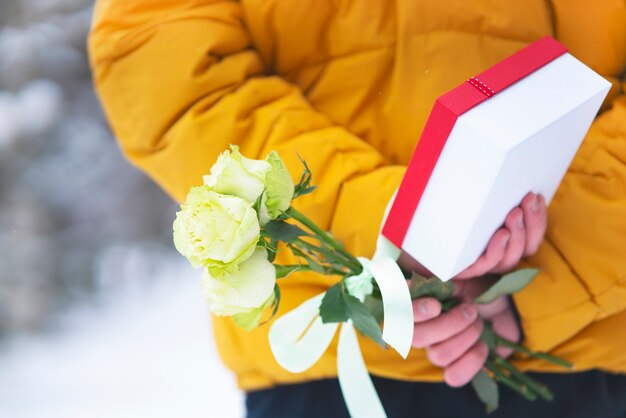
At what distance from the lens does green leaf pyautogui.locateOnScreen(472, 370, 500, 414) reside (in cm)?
73

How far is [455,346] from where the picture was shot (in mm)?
692

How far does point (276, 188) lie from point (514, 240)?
0.78ft

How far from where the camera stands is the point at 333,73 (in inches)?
30.5

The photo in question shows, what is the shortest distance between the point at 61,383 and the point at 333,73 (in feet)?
2.49

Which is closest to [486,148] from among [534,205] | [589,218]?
[534,205]

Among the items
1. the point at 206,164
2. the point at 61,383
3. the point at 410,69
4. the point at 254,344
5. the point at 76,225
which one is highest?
the point at 410,69

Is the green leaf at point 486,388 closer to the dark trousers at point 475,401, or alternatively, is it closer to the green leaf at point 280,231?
the dark trousers at point 475,401

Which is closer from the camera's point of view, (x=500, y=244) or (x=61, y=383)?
(x=500, y=244)

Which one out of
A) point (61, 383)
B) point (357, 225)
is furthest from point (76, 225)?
point (357, 225)

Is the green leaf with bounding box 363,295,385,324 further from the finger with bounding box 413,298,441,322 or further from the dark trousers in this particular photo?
the dark trousers

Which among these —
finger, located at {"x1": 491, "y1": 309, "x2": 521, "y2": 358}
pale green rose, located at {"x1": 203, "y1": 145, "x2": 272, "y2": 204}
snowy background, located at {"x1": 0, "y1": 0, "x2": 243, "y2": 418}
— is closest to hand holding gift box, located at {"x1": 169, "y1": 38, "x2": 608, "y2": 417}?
pale green rose, located at {"x1": 203, "y1": 145, "x2": 272, "y2": 204}

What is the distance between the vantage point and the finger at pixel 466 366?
71 cm

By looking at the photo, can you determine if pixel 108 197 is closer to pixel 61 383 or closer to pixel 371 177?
pixel 61 383

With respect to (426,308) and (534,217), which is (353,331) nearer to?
(426,308)
